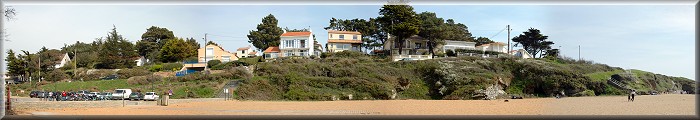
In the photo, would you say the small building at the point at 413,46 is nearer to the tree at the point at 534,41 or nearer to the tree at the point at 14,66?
the tree at the point at 534,41

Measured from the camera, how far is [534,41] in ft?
229

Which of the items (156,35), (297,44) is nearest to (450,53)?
(297,44)

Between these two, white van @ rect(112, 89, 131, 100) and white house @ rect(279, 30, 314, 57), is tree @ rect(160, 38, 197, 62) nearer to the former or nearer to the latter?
white house @ rect(279, 30, 314, 57)

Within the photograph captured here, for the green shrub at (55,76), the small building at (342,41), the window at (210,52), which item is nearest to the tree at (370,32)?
the small building at (342,41)

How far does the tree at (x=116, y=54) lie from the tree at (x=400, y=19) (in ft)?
93.6

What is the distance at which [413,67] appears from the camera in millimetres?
44312

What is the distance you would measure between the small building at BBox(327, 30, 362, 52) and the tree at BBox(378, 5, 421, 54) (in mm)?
8366

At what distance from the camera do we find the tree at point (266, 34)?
71.1 meters

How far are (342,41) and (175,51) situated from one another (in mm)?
19657

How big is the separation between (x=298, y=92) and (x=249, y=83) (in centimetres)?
387

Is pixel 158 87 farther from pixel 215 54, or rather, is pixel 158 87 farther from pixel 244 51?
pixel 244 51

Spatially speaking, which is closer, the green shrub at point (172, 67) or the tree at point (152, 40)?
the green shrub at point (172, 67)

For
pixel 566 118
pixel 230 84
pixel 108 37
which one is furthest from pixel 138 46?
pixel 566 118

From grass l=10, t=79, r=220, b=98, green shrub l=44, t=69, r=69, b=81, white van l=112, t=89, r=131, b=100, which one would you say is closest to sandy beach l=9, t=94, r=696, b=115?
white van l=112, t=89, r=131, b=100
